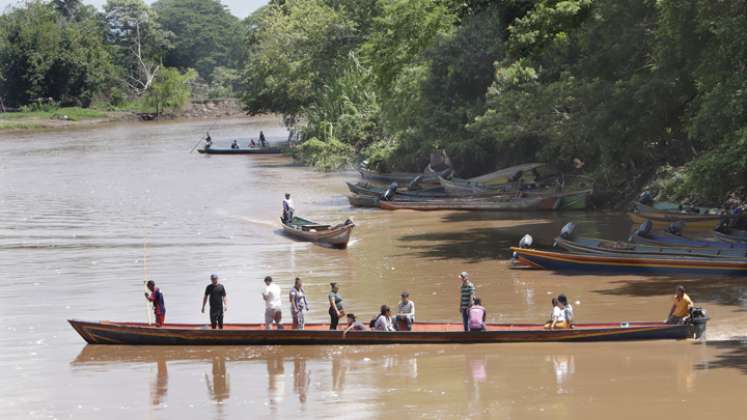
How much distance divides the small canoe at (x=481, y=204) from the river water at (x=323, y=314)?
2.74ft

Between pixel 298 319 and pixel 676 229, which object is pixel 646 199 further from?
pixel 298 319

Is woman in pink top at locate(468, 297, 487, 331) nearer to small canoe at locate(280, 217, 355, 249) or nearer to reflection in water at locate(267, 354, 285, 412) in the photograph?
reflection in water at locate(267, 354, 285, 412)

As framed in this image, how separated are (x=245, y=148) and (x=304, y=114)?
6.93 meters

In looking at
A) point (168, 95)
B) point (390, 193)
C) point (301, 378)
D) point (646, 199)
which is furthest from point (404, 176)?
point (168, 95)

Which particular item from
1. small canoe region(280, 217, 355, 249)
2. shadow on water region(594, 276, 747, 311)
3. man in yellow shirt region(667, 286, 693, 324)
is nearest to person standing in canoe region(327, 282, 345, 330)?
man in yellow shirt region(667, 286, 693, 324)

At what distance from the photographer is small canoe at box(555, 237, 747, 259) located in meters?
27.7

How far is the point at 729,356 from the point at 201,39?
148 m

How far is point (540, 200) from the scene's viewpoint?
42000 millimetres

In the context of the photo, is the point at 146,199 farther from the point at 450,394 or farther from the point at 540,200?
the point at 450,394

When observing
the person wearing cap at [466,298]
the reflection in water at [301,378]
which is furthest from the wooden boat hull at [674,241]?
the reflection in water at [301,378]

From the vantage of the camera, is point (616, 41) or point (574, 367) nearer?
point (574, 367)

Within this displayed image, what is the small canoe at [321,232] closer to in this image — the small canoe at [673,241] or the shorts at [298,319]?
the small canoe at [673,241]

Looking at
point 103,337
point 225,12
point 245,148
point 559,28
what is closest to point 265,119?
point 245,148

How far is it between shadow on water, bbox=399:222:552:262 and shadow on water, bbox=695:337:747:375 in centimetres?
1122
